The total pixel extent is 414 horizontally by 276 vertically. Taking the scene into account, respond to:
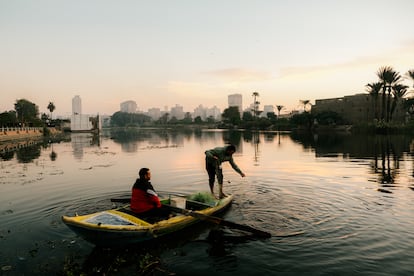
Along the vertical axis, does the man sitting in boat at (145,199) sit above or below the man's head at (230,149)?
below

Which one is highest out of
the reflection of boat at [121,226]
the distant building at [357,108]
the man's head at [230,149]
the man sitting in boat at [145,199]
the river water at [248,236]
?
the distant building at [357,108]

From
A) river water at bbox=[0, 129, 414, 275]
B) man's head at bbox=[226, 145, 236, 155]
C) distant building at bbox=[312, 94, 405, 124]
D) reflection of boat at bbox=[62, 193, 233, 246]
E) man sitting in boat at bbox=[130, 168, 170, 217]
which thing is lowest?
river water at bbox=[0, 129, 414, 275]

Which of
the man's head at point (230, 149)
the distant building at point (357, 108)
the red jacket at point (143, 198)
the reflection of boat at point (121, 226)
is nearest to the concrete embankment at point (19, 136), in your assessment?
the man's head at point (230, 149)

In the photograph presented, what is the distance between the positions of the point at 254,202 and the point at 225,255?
450 centimetres

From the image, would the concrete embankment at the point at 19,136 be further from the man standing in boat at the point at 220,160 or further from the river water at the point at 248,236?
the man standing in boat at the point at 220,160

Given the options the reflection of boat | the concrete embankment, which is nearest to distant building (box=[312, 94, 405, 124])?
the concrete embankment

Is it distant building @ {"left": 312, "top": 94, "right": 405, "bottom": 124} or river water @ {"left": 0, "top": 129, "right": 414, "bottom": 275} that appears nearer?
river water @ {"left": 0, "top": 129, "right": 414, "bottom": 275}

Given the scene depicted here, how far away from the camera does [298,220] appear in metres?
9.48

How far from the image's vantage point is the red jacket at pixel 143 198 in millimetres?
8203

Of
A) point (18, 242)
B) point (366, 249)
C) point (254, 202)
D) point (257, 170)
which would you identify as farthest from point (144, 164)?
point (366, 249)

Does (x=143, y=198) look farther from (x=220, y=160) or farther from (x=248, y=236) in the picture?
(x=220, y=160)

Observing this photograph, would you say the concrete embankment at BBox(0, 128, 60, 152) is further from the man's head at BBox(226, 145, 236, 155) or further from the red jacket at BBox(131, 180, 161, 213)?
the red jacket at BBox(131, 180, 161, 213)

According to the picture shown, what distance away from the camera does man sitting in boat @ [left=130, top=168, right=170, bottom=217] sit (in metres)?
8.15

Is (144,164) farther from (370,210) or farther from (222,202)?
(370,210)
